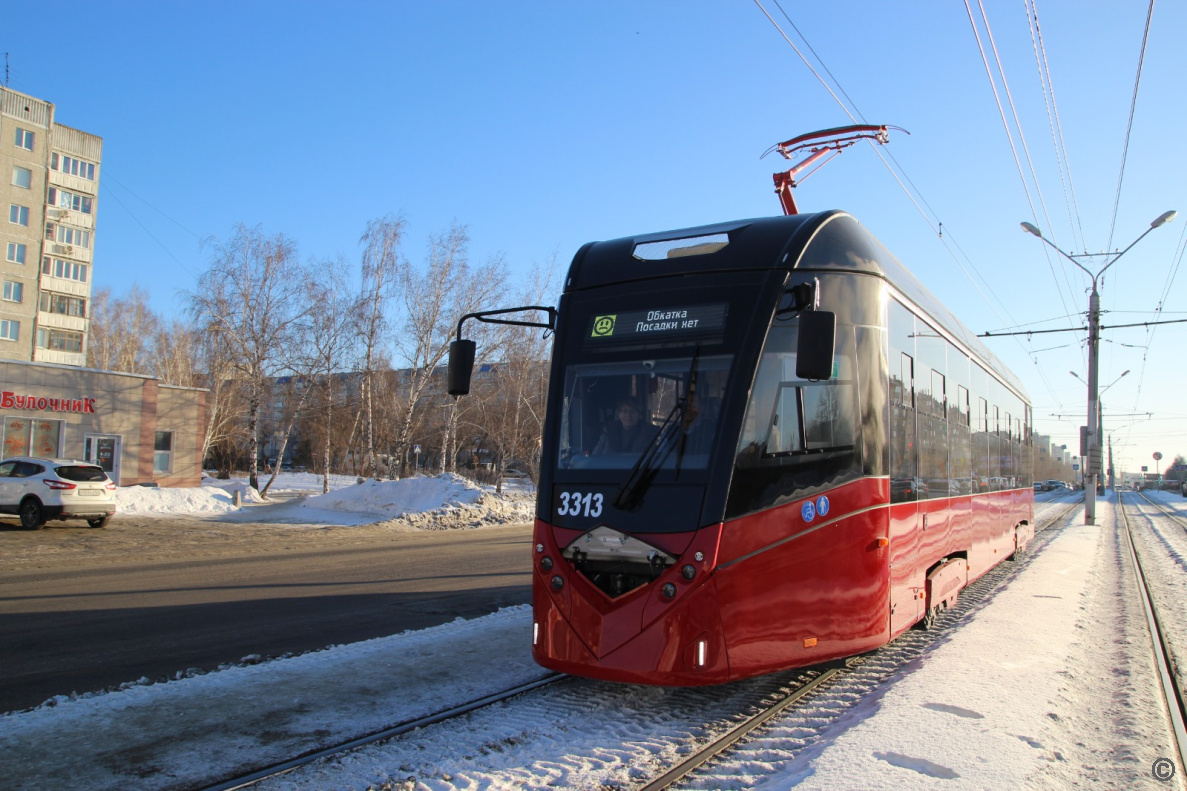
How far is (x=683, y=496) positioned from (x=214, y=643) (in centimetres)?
523

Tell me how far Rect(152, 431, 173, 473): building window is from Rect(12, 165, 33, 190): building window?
32030 millimetres

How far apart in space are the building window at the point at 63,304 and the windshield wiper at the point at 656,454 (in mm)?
63096

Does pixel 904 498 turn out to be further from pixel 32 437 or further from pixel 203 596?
pixel 32 437

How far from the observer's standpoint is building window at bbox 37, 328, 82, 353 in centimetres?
5525

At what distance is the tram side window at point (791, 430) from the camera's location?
535 centimetres

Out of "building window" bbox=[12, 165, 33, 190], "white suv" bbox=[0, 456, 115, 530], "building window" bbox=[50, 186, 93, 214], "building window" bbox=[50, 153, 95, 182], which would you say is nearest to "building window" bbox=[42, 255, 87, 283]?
"building window" bbox=[50, 186, 93, 214]

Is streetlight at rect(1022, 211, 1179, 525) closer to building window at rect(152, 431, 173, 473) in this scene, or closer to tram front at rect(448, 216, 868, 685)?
→ tram front at rect(448, 216, 868, 685)

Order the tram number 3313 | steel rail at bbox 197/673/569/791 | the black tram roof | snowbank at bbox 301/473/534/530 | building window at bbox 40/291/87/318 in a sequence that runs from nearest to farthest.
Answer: steel rail at bbox 197/673/569/791 < the tram number 3313 < the black tram roof < snowbank at bbox 301/473/534/530 < building window at bbox 40/291/87/318

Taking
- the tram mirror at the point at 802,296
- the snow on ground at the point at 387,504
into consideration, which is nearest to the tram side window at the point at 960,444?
the tram mirror at the point at 802,296

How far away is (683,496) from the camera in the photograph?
526cm

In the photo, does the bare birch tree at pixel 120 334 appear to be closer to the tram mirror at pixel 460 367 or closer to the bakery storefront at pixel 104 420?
the bakery storefront at pixel 104 420

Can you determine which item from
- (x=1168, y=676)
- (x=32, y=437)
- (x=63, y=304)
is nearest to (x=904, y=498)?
(x=1168, y=676)

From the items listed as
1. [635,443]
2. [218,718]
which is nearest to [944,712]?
[635,443]

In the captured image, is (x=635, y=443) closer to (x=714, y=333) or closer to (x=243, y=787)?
(x=714, y=333)
